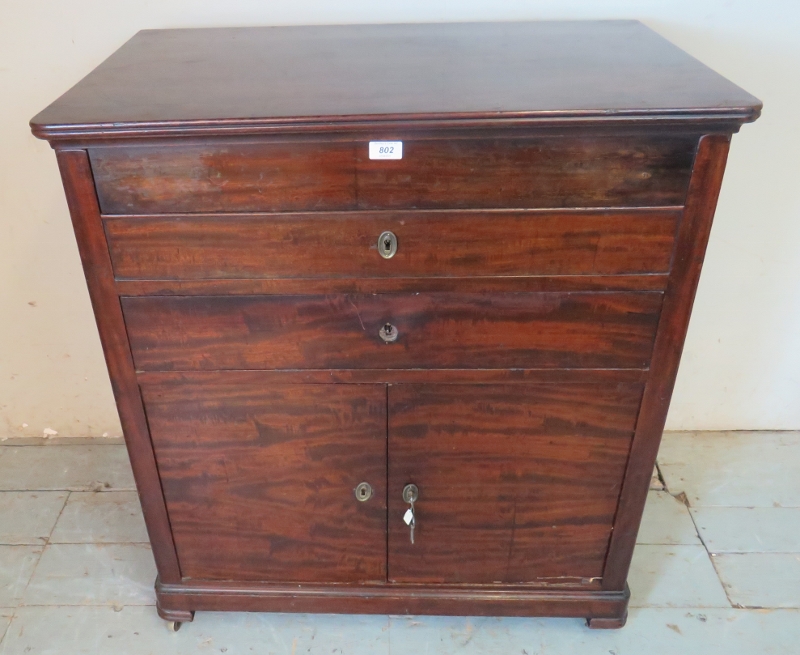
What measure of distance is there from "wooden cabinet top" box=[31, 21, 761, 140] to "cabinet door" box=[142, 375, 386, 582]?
431 mm

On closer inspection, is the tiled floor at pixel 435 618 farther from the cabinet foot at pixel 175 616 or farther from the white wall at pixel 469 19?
the white wall at pixel 469 19

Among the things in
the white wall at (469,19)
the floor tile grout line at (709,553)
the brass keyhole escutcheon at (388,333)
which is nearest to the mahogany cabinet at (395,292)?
the brass keyhole escutcheon at (388,333)

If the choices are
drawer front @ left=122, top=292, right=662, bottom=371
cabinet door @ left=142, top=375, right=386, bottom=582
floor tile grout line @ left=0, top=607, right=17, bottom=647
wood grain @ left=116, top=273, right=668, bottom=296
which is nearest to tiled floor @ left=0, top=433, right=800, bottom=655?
floor tile grout line @ left=0, top=607, right=17, bottom=647

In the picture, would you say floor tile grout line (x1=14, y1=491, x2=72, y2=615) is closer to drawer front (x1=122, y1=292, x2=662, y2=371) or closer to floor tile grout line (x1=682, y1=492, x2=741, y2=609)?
drawer front (x1=122, y1=292, x2=662, y2=371)

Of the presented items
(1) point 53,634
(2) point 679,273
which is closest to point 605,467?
(2) point 679,273

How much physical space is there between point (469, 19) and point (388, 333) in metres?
0.71

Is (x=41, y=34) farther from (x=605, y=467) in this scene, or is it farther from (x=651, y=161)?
(x=605, y=467)

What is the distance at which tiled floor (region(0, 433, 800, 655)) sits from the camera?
4.52 ft

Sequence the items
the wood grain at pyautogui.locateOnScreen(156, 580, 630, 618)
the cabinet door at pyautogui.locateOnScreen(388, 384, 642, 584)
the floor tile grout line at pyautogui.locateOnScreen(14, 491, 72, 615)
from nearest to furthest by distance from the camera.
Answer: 1. the cabinet door at pyautogui.locateOnScreen(388, 384, 642, 584)
2. the wood grain at pyautogui.locateOnScreen(156, 580, 630, 618)
3. the floor tile grout line at pyautogui.locateOnScreen(14, 491, 72, 615)

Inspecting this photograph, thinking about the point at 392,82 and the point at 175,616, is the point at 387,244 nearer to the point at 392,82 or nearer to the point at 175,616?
the point at 392,82

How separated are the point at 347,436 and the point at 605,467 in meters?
0.45

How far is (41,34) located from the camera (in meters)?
1.42

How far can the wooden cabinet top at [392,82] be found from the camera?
0.90m

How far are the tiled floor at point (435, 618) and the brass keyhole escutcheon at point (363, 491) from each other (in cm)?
33
